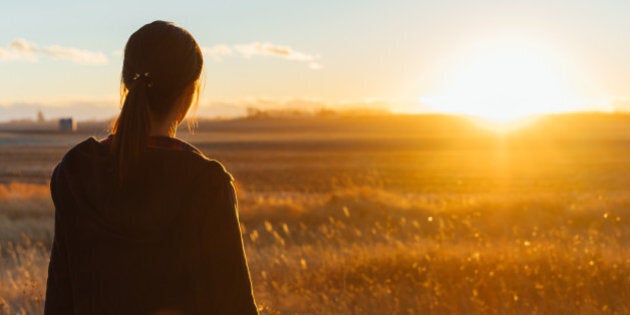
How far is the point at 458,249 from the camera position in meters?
9.80

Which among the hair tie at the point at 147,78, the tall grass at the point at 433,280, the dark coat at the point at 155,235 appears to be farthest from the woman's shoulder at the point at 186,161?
the tall grass at the point at 433,280

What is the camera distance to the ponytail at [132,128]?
2.23m

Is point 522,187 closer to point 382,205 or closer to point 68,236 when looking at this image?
point 382,205

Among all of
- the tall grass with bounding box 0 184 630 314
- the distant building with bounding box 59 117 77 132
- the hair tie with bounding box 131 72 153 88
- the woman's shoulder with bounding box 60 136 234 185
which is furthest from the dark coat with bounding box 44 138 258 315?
the distant building with bounding box 59 117 77 132

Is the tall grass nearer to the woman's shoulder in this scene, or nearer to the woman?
the woman

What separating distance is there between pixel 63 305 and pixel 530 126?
5115 inches

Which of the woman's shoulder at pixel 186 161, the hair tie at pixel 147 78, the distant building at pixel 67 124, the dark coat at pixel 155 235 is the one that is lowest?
the distant building at pixel 67 124

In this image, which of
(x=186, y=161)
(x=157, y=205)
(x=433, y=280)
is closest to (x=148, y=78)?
(x=186, y=161)

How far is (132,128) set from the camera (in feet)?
7.32

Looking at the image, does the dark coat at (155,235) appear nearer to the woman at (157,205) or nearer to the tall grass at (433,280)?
the woman at (157,205)

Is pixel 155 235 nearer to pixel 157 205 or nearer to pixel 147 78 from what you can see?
pixel 157 205

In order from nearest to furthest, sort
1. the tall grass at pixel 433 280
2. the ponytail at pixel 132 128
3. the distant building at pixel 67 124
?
the ponytail at pixel 132 128 → the tall grass at pixel 433 280 → the distant building at pixel 67 124

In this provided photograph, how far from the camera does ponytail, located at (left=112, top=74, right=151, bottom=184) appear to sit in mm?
2232

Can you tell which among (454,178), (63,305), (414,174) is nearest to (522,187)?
(454,178)
